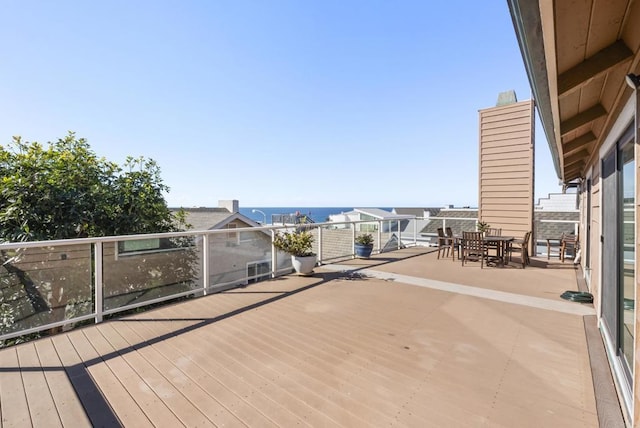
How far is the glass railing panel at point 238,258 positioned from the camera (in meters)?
4.77

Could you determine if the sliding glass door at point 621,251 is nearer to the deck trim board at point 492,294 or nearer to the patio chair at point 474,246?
the deck trim board at point 492,294

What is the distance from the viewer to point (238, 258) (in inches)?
204

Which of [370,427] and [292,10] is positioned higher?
[292,10]

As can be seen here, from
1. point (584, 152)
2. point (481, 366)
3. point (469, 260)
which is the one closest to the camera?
point (481, 366)

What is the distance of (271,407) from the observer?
199 cm

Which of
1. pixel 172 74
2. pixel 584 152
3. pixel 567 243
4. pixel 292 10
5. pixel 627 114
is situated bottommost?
pixel 567 243

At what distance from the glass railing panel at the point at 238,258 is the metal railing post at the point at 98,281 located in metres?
1.48

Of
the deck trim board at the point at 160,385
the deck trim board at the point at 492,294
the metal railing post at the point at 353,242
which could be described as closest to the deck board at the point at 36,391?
the deck trim board at the point at 160,385

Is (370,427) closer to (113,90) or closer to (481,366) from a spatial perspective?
(481,366)

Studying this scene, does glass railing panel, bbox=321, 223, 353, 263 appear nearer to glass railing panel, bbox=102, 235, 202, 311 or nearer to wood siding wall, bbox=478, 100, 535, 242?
glass railing panel, bbox=102, 235, 202, 311

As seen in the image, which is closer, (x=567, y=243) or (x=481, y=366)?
(x=481, y=366)

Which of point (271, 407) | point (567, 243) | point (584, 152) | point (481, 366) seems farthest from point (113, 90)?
point (567, 243)

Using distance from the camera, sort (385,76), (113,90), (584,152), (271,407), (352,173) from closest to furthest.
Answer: (271,407) < (584,152) < (113,90) < (385,76) < (352,173)

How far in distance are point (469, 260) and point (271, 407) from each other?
262 inches
